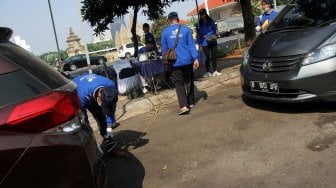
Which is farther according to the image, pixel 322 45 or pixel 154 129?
pixel 154 129

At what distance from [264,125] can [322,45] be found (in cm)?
134

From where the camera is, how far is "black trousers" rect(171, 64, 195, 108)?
767 centimetres

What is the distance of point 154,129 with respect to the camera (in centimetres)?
714

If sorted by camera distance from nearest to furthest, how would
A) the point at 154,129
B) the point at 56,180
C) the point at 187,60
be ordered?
the point at 56,180, the point at 154,129, the point at 187,60

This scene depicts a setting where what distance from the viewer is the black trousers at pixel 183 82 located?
7.67 m

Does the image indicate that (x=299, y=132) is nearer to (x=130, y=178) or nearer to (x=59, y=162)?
(x=130, y=178)

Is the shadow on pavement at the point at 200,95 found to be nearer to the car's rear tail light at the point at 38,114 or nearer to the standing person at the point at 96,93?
the standing person at the point at 96,93

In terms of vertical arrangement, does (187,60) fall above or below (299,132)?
above

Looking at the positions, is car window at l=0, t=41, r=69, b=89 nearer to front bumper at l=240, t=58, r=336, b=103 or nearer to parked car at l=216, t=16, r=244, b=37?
front bumper at l=240, t=58, r=336, b=103

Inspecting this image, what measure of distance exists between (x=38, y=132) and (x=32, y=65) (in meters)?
0.59

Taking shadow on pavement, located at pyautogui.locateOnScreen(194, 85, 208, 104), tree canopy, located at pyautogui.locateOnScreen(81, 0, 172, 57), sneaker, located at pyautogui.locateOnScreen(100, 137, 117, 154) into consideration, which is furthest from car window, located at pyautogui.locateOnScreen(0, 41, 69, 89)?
tree canopy, located at pyautogui.locateOnScreen(81, 0, 172, 57)

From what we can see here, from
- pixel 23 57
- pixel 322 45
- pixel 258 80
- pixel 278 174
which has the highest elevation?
pixel 23 57

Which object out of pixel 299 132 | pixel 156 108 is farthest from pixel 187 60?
pixel 299 132

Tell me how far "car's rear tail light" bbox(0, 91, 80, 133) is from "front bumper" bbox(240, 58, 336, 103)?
12.8ft
